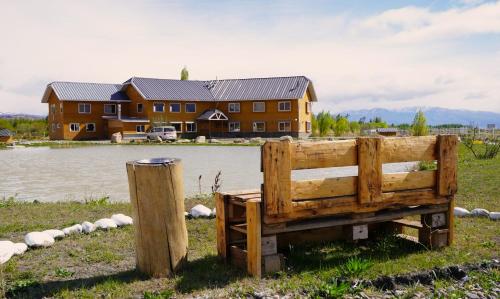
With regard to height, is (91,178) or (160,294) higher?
(160,294)

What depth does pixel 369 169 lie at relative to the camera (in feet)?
21.0

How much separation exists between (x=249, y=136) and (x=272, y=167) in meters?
54.7

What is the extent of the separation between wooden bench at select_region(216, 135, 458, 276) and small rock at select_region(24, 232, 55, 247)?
2.63m

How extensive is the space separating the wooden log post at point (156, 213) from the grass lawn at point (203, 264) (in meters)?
0.22

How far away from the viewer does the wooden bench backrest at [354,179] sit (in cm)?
584

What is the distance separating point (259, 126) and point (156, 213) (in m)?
55.1

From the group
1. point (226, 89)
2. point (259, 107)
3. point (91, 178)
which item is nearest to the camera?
point (91, 178)

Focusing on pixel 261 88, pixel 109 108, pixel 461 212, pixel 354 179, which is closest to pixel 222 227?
pixel 354 179

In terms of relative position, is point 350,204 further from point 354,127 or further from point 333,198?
point 354,127

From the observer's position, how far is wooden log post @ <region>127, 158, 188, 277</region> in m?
5.93

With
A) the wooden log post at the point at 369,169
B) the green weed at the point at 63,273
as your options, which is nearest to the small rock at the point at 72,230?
the green weed at the point at 63,273

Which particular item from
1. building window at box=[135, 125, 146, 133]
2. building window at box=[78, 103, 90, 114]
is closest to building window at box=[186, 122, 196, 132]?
building window at box=[135, 125, 146, 133]

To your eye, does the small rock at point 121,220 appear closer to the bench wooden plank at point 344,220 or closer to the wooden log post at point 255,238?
the wooden log post at point 255,238

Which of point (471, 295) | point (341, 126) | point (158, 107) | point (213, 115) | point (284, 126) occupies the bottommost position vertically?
point (471, 295)
